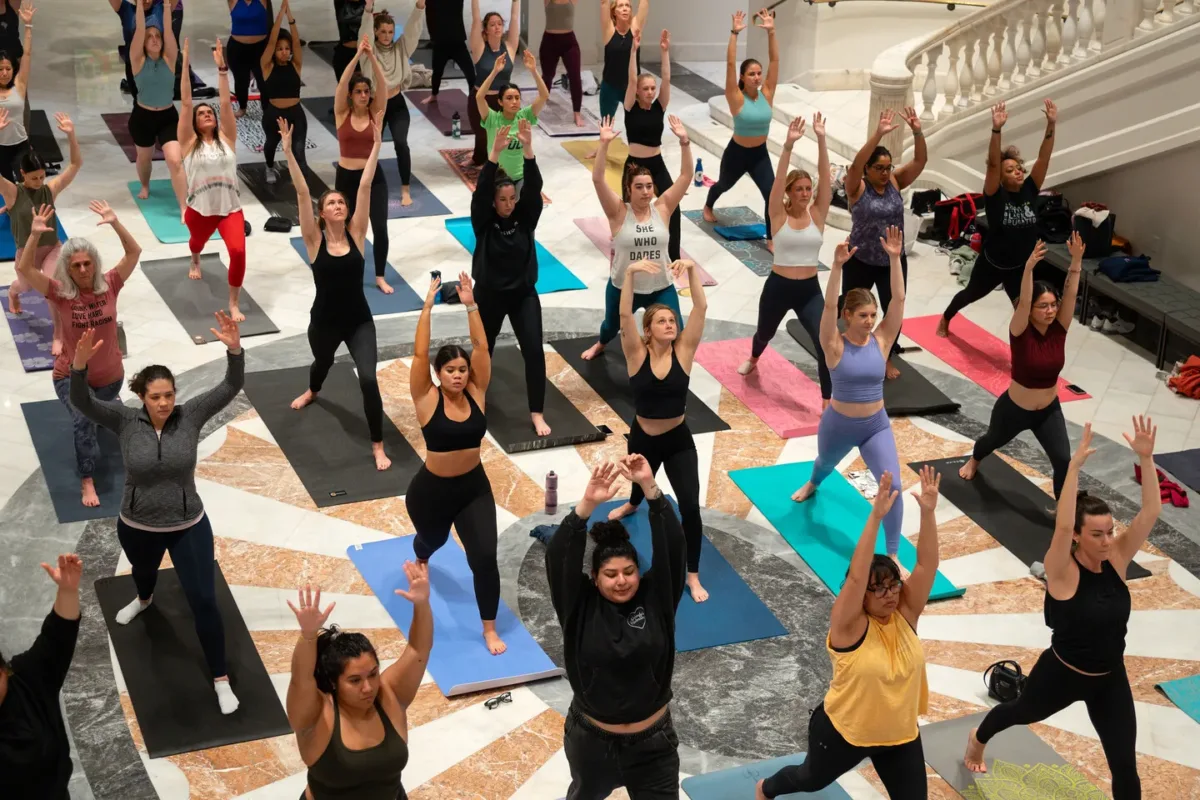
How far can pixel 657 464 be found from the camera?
704 centimetres

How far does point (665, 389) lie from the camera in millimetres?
6840

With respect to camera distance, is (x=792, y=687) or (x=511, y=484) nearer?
(x=792, y=687)

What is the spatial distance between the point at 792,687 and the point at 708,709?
44cm

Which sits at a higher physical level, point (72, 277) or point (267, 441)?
point (72, 277)

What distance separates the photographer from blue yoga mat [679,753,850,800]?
5898 millimetres

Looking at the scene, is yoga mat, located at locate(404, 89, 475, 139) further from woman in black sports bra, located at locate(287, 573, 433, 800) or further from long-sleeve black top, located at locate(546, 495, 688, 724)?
woman in black sports bra, located at locate(287, 573, 433, 800)

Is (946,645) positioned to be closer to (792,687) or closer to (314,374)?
(792,687)

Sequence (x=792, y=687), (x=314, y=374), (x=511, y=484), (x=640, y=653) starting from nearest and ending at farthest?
1. (x=640, y=653)
2. (x=792, y=687)
3. (x=511, y=484)
4. (x=314, y=374)

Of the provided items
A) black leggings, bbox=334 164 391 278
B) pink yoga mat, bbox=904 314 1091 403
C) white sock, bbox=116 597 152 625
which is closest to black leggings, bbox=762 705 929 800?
white sock, bbox=116 597 152 625

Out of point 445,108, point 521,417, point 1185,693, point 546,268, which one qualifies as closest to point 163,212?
point 546,268

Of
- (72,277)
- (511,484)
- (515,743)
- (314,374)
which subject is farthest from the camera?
(314,374)

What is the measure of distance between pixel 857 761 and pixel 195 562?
2.81 m

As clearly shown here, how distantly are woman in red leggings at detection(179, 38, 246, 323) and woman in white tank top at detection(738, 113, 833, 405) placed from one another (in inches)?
138

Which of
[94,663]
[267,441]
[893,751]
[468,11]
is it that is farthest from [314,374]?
[468,11]
